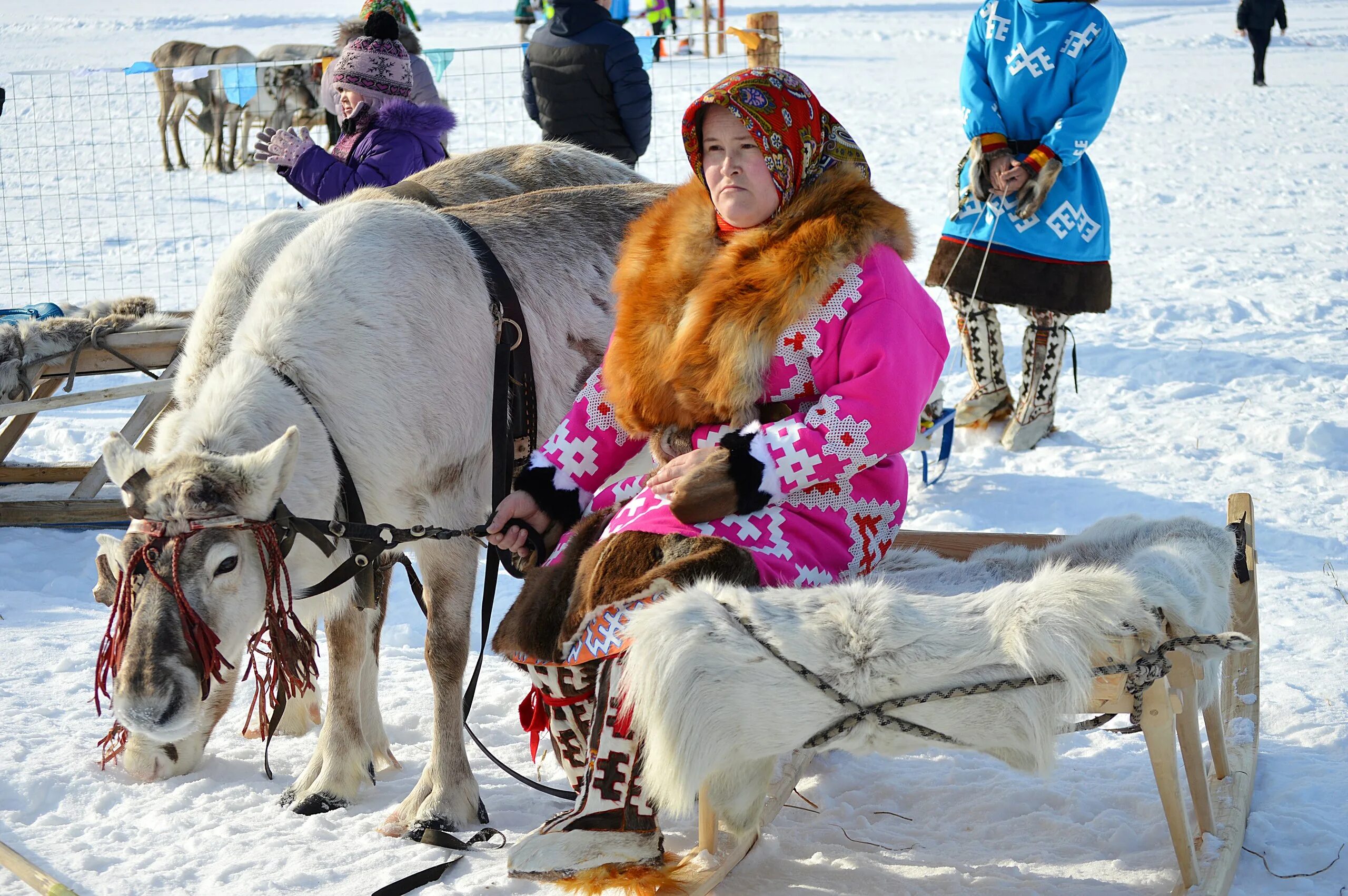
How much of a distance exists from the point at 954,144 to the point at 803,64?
8.91 m

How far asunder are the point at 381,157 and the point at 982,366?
9.98 feet

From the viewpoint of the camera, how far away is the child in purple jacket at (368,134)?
4.08 meters

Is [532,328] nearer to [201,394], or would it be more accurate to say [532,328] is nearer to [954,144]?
[201,394]

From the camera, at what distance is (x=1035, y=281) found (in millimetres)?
5176

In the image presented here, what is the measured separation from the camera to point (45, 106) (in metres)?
16.0

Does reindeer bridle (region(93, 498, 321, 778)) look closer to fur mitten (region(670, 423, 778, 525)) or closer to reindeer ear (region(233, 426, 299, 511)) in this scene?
reindeer ear (region(233, 426, 299, 511))

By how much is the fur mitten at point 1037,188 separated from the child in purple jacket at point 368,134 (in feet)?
8.25

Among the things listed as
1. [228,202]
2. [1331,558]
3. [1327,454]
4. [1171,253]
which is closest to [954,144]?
[1171,253]

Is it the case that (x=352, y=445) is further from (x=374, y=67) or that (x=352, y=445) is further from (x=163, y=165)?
(x=163, y=165)

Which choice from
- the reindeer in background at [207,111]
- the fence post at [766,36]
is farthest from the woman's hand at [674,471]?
the reindeer in background at [207,111]

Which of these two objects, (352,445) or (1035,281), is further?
(1035,281)

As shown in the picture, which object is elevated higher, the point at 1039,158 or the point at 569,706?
the point at 1039,158

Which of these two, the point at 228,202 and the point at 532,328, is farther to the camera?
the point at 228,202

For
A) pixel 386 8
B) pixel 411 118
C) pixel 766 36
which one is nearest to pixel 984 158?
pixel 766 36
